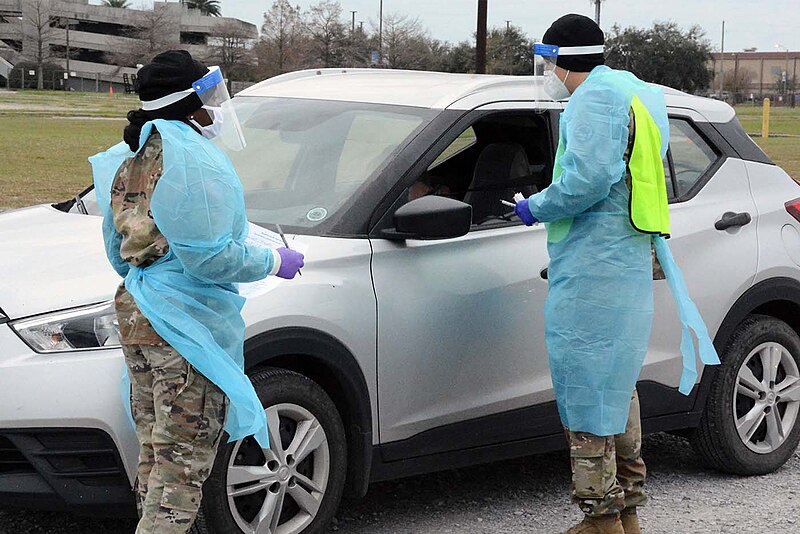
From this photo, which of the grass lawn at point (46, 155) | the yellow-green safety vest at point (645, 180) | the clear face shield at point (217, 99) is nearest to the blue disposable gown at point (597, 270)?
the yellow-green safety vest at point (645, 180)

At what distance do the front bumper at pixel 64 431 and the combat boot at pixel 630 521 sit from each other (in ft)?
6.08

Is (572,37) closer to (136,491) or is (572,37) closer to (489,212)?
(489,212)

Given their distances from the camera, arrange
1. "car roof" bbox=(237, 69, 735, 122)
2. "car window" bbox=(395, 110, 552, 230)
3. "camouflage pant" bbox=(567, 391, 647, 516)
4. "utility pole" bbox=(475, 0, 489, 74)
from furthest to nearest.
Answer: "utility pole" bbox=(475, 0, 489, 74)
"car window" bbox=(395, 110, 552, 230)
"car roof" bbox=(237, 69, 735, 122)
"camouflage pant" bbox=(567, 391, 647, 516)

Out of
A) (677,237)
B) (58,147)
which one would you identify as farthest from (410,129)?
(58,147)

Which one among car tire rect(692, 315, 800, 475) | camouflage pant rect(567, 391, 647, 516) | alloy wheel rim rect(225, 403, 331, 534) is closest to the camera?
alloy wheel rim rect(225, 403, 331, 534)

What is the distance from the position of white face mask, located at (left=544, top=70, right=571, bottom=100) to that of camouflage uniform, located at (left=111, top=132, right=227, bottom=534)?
1.63 metres

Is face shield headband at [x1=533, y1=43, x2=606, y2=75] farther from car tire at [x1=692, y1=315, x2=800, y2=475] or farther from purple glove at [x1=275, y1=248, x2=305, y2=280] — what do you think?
car tire at [x1=692, y1=315, x2=800, y2=475]

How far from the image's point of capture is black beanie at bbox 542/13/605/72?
4.05m

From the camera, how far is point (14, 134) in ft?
95.2

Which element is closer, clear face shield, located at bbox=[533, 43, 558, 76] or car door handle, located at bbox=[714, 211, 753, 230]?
clear face shield, located at bbox=[533, 43, 558, 76]

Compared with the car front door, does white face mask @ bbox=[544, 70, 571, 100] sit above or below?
above

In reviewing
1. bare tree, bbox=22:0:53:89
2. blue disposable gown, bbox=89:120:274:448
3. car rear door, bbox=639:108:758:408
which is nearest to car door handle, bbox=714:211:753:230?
car rear door, bbox=639:108:758:408

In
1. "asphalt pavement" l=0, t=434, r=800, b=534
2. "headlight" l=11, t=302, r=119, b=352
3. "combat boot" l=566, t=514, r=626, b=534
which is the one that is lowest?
"asphalt pavement" l=0, t=434, r=800, b=534

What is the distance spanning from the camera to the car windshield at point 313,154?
4.27 m
